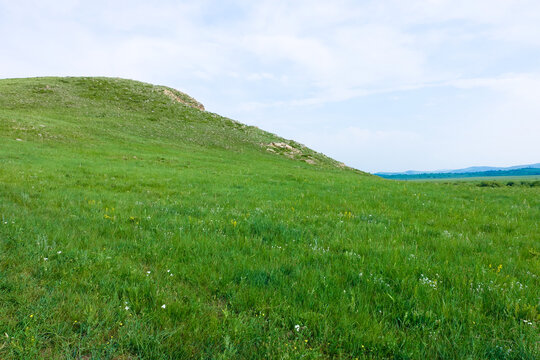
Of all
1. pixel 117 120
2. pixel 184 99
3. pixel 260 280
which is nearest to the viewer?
pixel 260 280

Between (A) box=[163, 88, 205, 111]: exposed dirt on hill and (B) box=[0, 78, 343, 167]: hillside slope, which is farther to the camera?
(A) box=[163, 88, 205, 111]: exposed dirt on hill

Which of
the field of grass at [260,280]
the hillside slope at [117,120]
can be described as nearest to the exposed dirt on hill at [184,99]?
the hillside slope at [117,120]

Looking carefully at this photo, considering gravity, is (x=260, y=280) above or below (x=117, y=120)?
below

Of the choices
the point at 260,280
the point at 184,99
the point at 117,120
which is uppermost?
the point at 184,99

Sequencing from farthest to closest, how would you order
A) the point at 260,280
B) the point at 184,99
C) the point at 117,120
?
the point at 184,99
the point at 117,120
the point at 260,280

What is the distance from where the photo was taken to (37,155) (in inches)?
874

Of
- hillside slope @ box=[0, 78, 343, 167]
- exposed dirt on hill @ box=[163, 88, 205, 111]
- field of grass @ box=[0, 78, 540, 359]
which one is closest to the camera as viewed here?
field of grass @ box=[0, 78, 540, 359]

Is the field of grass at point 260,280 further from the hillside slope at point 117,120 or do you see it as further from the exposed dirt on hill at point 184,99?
the exposed dirt on hill at point 184,99

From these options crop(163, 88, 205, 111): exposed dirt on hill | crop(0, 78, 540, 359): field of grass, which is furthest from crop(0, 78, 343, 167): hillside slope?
crop(0, 78, 540, 359): field of grass

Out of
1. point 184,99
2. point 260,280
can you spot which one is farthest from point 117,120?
point 260,280

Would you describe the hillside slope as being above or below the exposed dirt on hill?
below

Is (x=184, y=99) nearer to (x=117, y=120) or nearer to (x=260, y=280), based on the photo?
(x=117, y=120)

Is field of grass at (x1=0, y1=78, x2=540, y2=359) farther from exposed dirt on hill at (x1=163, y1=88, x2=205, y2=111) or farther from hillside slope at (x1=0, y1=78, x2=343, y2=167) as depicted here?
exposed dirt on hill at (x1=163, y1=88, x2=205, y2=111)

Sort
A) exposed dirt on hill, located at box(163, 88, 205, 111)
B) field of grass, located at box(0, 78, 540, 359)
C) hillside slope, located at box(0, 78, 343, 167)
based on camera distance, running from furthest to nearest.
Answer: exposed dirt on hill, located at box(163, 88, 205, 111), hillside slope, located at box(0, 78, 343, 167), field of grass, located at box(0, 78, 540, 359)
